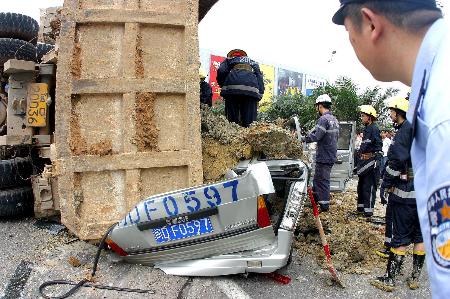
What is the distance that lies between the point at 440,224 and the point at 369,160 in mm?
6391

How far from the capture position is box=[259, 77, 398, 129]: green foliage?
1723 centimetres

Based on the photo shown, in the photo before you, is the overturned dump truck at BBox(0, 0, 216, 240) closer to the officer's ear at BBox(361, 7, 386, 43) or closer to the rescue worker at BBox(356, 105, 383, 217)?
the officer's ear at BBox(361, 7, 386, 43)

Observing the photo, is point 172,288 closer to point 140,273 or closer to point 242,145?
point 140,273

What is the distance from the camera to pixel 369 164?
265 inches

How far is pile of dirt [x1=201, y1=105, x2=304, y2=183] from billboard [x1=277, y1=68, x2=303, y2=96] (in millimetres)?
23477

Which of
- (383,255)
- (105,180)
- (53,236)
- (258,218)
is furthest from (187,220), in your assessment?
(383,255)

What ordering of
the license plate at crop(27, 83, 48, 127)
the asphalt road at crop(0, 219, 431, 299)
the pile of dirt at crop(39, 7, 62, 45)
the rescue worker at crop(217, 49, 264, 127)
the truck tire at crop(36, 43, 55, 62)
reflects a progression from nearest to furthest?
the asphalt road at crop(0, 219, 431, 299)
the license plate at crop(27, 83, 48, 127)
the truck tire at crop(36, 43, 55, 62)
the rescue worker at crop(217, 49, 264, 127)
the pile of dirt at crop(39, 7, 62, 45)

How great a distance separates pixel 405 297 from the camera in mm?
3566

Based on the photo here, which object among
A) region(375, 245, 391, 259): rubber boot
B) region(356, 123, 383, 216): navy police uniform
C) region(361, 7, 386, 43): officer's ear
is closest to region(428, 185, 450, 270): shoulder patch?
region(361, 7, 386, 43): officer's ear

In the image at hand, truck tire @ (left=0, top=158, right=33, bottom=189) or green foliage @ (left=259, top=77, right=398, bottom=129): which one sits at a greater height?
green foliage @ (left=259, top=77, right=398, bottom=129)

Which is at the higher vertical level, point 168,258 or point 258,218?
point 258,218

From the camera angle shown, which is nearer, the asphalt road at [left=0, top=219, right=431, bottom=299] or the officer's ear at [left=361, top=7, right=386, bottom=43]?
the officer's ear at [left=361, top=7, right=386, bottom=43]

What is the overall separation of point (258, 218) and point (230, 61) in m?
2.93

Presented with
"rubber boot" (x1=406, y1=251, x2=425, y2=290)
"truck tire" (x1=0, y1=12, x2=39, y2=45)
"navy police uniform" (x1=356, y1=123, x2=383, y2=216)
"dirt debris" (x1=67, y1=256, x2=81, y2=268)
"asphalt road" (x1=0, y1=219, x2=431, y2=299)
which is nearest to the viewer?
"asphalt road" (x1=0, y1=219, x2=431, y2=299)
